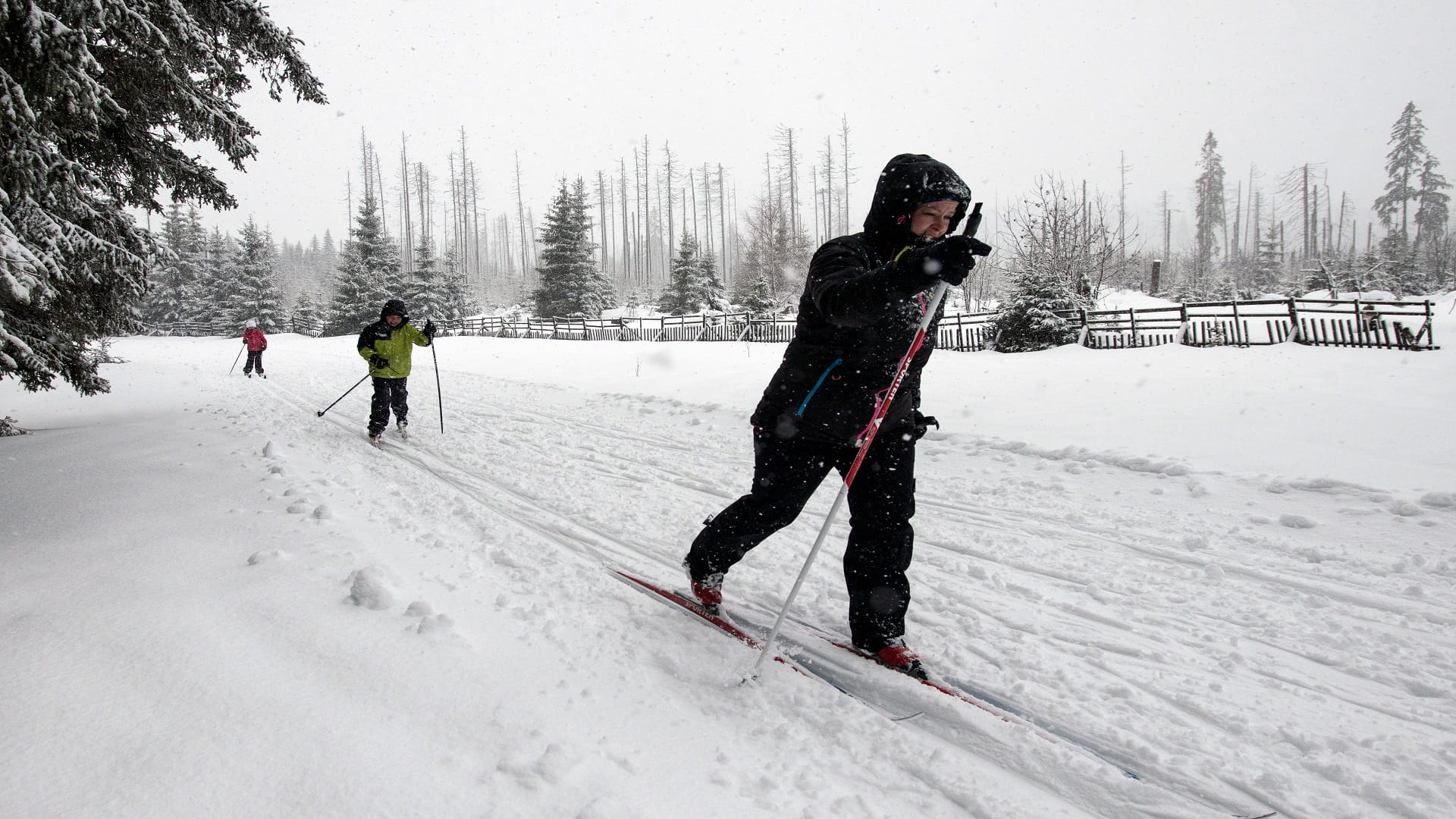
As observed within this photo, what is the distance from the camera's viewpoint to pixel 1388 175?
4666cm

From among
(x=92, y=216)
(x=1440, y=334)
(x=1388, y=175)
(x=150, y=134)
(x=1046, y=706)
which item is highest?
(x=1388, y=175)

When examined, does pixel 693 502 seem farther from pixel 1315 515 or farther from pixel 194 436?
pixel 194 436

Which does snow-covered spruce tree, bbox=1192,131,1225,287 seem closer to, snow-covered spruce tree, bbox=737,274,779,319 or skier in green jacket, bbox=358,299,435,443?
snow-covered spruce tree, bbox=737,274,779,319

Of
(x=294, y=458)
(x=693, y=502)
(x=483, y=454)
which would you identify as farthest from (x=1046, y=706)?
(x=294, y=458)

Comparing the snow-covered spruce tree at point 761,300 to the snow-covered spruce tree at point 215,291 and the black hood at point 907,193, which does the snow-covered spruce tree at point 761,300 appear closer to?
the black hood at point 907,193

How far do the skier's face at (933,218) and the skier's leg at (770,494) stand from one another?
858 mm

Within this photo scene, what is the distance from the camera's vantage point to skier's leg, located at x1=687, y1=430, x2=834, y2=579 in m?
2.51

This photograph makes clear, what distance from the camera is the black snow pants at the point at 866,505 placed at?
251cm

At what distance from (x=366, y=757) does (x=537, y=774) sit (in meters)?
0.48

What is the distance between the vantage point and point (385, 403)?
24.8 ft

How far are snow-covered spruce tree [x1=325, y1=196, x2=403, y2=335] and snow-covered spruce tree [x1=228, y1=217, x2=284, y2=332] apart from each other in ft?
23.4

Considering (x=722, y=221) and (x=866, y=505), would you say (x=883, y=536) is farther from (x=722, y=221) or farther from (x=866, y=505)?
(x=722, y=221)

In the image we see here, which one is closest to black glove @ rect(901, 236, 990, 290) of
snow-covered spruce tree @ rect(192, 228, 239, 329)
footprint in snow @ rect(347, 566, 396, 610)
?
footprint in snow @ rect(347, 566, 396, 610)

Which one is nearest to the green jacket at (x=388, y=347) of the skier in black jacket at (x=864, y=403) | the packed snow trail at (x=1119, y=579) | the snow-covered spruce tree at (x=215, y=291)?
the packed snow trail at (x=1119, y=579)
